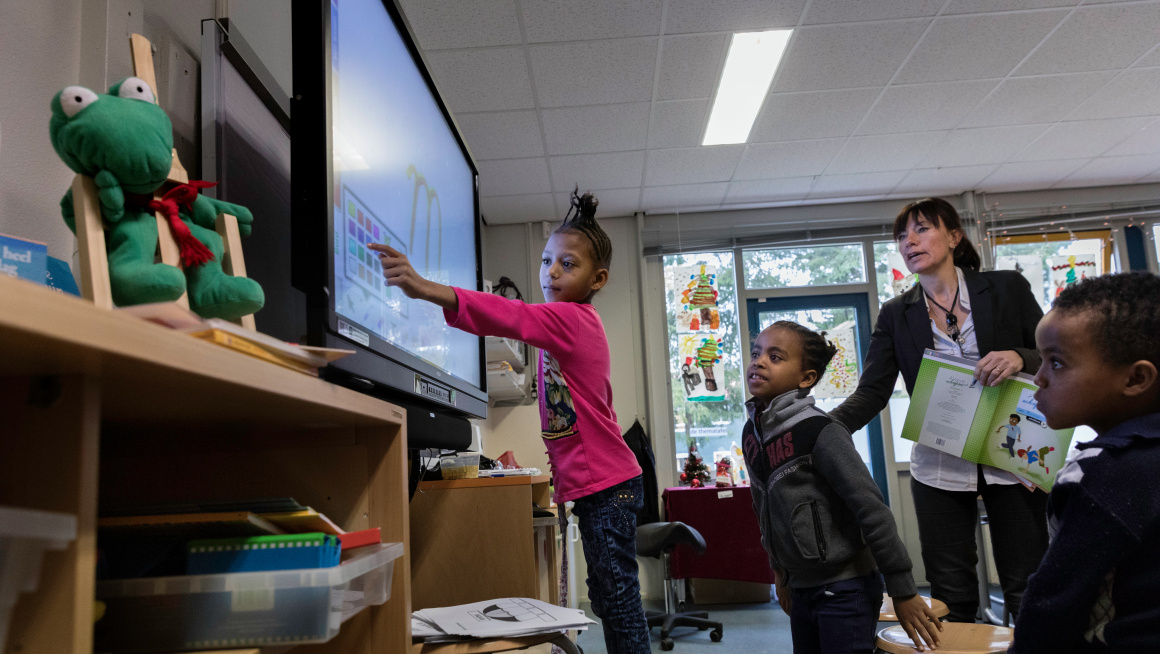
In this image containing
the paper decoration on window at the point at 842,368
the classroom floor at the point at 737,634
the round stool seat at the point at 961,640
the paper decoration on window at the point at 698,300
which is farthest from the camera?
the paper decoration on window at the point at 698,300

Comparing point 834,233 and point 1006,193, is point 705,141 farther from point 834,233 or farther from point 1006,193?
point 1006,193

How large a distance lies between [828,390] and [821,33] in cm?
261

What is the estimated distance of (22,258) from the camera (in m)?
0.66

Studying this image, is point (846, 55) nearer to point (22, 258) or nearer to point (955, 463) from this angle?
point (955, 463)

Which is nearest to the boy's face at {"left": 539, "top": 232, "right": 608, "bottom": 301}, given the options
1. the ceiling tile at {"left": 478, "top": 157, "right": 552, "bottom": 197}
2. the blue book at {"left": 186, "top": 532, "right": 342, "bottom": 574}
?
the blue book at {"left": 186, "top": 532, "right": 342, "bottom": 574}

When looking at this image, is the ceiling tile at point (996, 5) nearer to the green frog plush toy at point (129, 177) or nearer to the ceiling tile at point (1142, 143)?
the ceiling tile at point (1142, 143)

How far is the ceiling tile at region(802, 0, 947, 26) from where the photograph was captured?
9.35ft

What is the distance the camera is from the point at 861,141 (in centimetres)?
414

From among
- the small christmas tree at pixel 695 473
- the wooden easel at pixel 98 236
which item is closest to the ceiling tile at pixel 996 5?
the small christmas tree at pixel 695 473

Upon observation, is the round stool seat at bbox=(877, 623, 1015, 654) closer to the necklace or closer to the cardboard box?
the necklace

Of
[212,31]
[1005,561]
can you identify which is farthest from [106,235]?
[1005,561]

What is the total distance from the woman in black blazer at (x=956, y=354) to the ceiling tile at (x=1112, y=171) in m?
3.41

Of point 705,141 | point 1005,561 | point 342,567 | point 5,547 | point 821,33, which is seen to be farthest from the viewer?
point 705,141

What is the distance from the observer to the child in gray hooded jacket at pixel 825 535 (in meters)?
1.43
